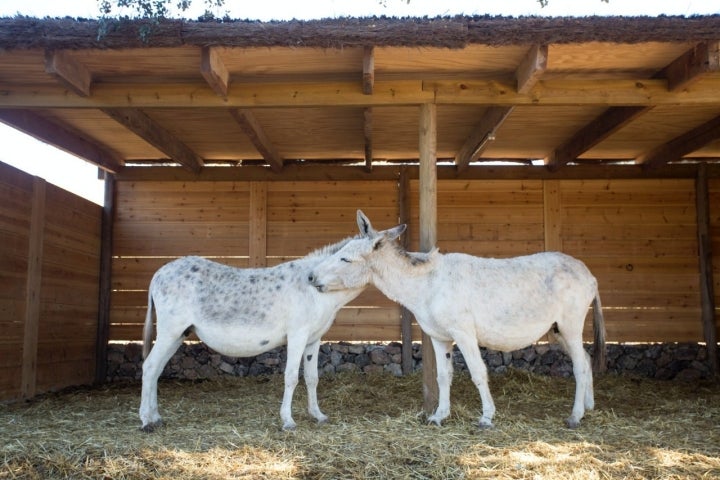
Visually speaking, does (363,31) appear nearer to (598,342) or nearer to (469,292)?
(469,292)

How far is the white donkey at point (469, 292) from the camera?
21.5ft

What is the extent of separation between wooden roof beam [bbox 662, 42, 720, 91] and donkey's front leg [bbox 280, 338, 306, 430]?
4690 mm

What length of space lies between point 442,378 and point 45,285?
18.8 feet

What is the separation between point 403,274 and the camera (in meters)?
6.75

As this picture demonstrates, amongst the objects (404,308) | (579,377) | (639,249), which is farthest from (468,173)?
(579,377)

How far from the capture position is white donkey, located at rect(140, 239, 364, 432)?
6.70 meters

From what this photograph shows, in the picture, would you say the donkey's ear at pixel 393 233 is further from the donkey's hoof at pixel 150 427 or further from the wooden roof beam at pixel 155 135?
the wooden roof beam at pixel 155 135

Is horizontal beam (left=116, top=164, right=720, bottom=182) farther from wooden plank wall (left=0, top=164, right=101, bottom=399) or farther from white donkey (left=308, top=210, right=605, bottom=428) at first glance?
white donkey (left=308, top=210, right=605, bottom=428)

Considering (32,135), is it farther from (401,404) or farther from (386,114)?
(401,404)

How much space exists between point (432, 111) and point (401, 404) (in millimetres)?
3514

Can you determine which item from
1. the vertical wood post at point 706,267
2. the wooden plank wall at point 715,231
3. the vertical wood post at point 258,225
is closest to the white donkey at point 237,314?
the vertical wood post at point 258,225

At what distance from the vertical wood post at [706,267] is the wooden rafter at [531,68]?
5.61 m

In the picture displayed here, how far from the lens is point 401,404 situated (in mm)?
7910

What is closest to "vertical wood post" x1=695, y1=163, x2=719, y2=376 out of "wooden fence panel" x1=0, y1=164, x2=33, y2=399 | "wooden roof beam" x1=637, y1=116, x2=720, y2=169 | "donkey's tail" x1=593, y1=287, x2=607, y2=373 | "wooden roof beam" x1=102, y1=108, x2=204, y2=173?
"wooden roof beam" x1=637, y1=116, x2=720, y2=169
